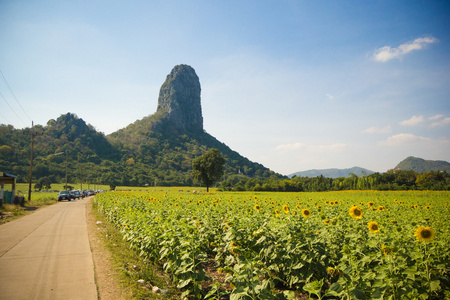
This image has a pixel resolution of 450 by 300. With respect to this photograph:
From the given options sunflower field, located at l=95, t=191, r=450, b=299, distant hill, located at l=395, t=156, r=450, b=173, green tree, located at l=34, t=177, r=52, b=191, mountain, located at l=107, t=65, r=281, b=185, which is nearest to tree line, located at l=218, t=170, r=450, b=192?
mountain, located at l=107, t=65, r=281, b=185

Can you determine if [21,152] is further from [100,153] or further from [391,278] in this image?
[391,278]

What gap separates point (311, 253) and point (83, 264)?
18.7ft

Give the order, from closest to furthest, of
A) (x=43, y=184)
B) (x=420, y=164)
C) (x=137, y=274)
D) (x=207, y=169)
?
(x=137, y=274), (x=207, y=169), (x=43, y=184), (x=420, y=164)

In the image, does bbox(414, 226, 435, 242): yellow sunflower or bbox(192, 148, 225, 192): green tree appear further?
bbox(192, 148, 225, 192): green tree

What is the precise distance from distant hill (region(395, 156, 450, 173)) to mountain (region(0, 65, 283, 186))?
100 meters

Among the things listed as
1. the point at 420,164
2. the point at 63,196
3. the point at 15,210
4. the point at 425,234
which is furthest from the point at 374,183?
the point at 420,164

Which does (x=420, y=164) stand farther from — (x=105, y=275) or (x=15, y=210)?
(x=105, y=275)

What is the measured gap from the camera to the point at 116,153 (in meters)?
A: 122

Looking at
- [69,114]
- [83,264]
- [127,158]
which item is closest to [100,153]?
[127,158]

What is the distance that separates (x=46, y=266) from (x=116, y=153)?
124897 millimetres

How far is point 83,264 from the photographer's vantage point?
6.48 metres

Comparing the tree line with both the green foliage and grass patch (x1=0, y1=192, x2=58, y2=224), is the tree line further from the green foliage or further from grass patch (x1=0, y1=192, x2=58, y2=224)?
grass patch (x1=0, y1=192, x2=58, y2=224)

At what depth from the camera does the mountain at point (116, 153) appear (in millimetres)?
71062

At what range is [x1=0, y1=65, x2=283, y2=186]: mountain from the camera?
71.1m
